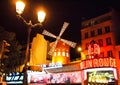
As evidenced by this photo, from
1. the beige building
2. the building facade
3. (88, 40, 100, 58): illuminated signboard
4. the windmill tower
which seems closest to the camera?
(88, 40, 100, 58): illuminated signboard

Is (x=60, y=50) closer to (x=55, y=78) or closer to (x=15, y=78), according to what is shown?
(x=55, y=78)

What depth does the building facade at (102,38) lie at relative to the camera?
2630 centimetres

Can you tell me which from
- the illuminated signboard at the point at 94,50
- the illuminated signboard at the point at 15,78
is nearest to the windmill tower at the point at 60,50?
the illuminated signboard at the point at 15,78

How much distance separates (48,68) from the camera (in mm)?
31109

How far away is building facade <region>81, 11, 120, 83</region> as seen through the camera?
26.3 meters

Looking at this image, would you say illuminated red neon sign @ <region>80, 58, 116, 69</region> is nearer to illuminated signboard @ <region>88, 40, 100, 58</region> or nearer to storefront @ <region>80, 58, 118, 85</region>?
storefront @ <region>80, 58, 118, 85</region>

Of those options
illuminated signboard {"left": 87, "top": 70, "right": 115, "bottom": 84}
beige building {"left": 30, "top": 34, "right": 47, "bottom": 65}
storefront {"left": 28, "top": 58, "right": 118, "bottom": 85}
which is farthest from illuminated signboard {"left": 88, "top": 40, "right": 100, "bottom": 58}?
beige building {"left": 30, "top": 34, "right": 47, "bottom": 65}

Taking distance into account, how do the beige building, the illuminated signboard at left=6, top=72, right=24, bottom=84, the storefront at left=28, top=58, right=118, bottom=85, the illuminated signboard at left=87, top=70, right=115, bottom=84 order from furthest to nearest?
the illuminated signboard at left=6, top=72, right=24, bottom=84, the beige building, the illuminated signboard at left=87, top=70, right=115, bottom=84, the storefront at left=28, top=58, right=118, bottom=85

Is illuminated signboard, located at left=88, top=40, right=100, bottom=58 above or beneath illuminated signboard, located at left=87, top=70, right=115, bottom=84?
above

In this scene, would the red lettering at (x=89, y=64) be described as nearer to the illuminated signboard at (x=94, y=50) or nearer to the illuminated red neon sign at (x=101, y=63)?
the illuminated red neon sign at (x=101, y=63)

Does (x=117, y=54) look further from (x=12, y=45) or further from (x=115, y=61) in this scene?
(x=12, y=45)

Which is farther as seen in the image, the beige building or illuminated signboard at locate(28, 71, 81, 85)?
the beige building

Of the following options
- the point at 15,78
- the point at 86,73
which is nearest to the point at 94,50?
the point at 86,73

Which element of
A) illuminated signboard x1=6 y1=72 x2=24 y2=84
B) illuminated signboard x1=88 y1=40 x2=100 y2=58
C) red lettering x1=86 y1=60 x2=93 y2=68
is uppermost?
illuminated signboard x1=88 y1=40 x2=100 y2=58
